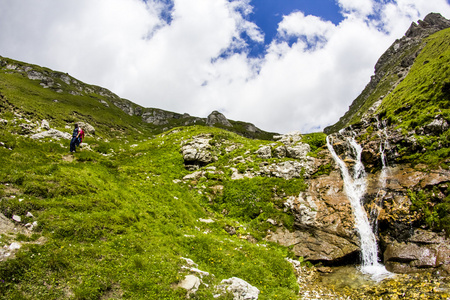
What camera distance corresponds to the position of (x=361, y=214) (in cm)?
2267

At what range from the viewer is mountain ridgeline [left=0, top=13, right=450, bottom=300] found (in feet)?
35.5

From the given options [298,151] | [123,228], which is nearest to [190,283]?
[123,228]

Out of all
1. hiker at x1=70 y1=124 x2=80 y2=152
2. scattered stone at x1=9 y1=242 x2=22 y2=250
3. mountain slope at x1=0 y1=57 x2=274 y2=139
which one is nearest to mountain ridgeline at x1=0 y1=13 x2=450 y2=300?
scattered stone at x1=9 y1=242 x2=22 y2=250

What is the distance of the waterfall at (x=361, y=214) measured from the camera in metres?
18.2

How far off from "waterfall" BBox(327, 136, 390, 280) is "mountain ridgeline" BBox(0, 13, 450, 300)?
178 millimetres

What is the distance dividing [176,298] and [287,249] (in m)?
13.2

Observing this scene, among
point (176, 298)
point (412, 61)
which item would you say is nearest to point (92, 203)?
point (176, 298)

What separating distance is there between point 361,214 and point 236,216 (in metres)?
13.0

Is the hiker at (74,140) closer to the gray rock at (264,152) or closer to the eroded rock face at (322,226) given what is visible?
the eroded rock face at (322,226)

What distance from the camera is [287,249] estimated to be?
20609 millimetres

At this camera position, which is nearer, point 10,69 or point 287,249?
point 287,249

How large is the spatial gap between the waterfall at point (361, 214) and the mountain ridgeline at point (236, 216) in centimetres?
18

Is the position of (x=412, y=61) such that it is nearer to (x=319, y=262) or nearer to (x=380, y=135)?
(x=380, y=135)

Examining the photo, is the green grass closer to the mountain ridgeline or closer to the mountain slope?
the mountain ridgeline
